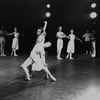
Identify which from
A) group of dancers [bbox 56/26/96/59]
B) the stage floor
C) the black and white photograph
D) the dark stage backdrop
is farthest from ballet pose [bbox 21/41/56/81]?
the dark stage backdrop

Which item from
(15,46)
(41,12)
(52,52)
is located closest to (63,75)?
(15,46)

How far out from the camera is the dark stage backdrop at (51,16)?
2083 centimetres

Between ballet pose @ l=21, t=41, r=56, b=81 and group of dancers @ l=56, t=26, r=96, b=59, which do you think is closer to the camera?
ballet pose @ l=21, t=41, r=56, b=81

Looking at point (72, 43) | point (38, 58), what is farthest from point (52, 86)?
point (72, 43)

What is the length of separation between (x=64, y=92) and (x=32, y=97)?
1.01 meters

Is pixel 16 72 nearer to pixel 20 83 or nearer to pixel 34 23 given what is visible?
pixel 20 83

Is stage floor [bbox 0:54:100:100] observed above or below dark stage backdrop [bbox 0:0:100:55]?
below

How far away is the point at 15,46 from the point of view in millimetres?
18500

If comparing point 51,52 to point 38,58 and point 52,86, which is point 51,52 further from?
point 52,86

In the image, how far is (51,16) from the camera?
20594 mm

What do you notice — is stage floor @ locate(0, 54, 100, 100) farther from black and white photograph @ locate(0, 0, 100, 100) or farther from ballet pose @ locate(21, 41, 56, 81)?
ballet pose @ locate(21, 41, 56, 81)

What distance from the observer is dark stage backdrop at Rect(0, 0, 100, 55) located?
20.8 m

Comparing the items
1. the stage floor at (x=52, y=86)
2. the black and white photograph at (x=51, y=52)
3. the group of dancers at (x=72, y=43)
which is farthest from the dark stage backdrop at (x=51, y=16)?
the stage floor at (x=52, y=86)

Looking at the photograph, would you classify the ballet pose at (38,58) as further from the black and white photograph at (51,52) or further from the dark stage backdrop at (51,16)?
the dark stage backdrop at (51,16)
